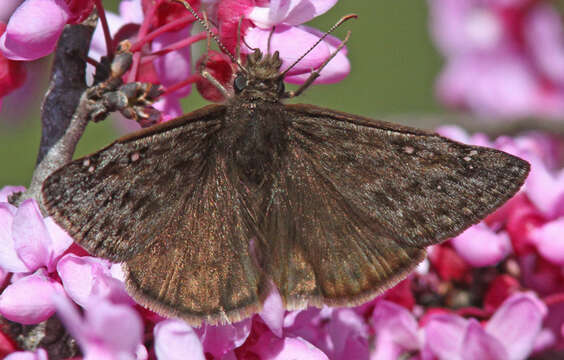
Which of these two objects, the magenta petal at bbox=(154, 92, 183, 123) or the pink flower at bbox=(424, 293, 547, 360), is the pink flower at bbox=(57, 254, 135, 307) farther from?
the pink flower at bbox=(424, 293, 547, 360)

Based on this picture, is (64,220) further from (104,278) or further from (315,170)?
(315,170)

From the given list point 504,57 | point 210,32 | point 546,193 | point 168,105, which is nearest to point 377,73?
point 504,57

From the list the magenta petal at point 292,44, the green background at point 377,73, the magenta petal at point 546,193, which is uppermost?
the magenta petal at point 292,44

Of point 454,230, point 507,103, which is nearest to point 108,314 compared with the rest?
point 454,230

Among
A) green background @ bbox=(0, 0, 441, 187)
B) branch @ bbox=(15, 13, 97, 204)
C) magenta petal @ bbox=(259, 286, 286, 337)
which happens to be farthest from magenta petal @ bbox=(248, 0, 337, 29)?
green background @ bbox=(0, 0, 441, 187)

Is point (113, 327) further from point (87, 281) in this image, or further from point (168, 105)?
point (168, 105)

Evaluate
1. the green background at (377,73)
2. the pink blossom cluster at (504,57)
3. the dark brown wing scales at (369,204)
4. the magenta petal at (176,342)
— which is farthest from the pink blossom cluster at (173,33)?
the green background at (377,73)

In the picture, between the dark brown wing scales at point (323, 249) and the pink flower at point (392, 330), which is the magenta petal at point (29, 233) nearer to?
the dark brown wing scales at point (323, 249)
